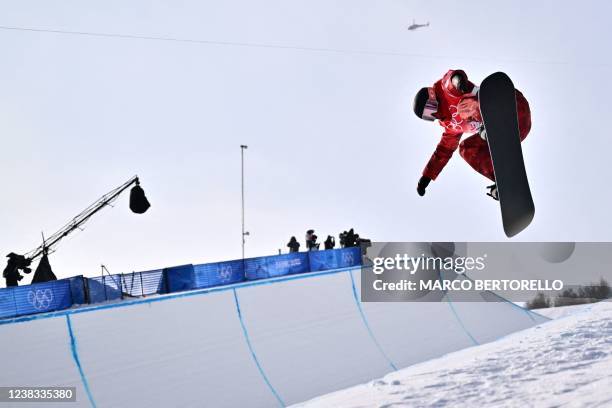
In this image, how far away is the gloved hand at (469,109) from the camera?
4.27m

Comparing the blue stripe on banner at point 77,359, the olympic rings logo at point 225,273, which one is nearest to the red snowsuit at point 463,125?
the blue stripe on banner at point 77,359

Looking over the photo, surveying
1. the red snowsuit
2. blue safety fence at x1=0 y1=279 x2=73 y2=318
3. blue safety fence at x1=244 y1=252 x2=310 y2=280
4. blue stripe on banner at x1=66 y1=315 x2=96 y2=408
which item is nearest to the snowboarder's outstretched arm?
the red snowsuit

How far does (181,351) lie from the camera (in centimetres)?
1100

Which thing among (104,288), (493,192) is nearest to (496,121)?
(493,192)

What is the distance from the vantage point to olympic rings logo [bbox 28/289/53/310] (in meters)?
13.2

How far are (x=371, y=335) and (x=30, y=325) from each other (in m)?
7.12

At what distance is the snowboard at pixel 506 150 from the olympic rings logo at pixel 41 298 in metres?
11.9

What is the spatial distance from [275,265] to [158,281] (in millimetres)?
4168

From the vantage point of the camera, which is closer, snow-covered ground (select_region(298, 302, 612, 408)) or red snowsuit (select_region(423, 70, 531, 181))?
red snowsuit (select_region(423, 70, 531, 181))

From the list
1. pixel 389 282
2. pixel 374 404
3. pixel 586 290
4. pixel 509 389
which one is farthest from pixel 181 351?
pixel 586 290

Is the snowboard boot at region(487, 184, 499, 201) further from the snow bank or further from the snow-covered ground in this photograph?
the snow bank

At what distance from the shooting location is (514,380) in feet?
27.2

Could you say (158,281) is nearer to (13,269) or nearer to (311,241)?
(13,269)

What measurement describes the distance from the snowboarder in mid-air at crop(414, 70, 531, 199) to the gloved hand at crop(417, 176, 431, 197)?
32cm
